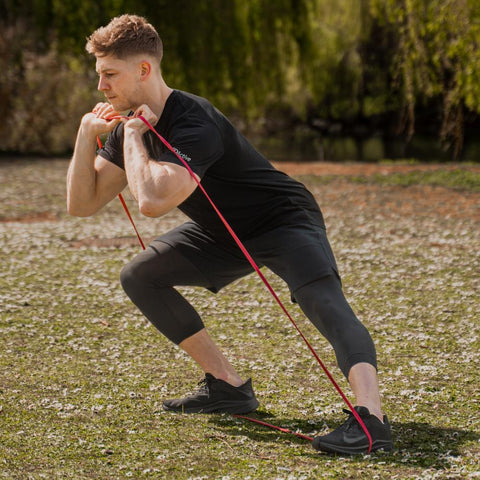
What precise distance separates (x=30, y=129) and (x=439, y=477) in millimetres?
20508

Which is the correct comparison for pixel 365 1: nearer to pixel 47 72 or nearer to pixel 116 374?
pixel 47 72

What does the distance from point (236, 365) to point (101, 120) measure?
2.18 meters

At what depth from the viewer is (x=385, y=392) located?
5047mm

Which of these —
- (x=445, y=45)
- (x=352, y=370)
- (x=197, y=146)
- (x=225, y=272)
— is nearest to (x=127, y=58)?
(x=197, y=146)

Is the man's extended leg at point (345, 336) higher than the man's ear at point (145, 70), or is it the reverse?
the man's ear at point (145, 70)

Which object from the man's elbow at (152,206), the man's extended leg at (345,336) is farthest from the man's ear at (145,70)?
the man's extended leg at (345,336)

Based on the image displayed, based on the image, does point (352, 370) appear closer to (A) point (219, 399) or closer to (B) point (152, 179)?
(A) point (219, 399)

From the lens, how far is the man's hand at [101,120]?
427 cm

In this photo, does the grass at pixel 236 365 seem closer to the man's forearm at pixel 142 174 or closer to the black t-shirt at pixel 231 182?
the black t-shirt at pixel 231 182

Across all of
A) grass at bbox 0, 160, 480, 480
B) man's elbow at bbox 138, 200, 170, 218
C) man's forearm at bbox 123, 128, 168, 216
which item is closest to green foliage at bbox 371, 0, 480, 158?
grass at bbox 0, 160, 480, 480

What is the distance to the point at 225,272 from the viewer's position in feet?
14.6

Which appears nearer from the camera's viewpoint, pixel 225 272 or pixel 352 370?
pixel 352 370

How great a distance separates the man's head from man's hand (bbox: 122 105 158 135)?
11 cm

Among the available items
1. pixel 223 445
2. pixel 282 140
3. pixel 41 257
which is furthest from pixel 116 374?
pixel 282 140
